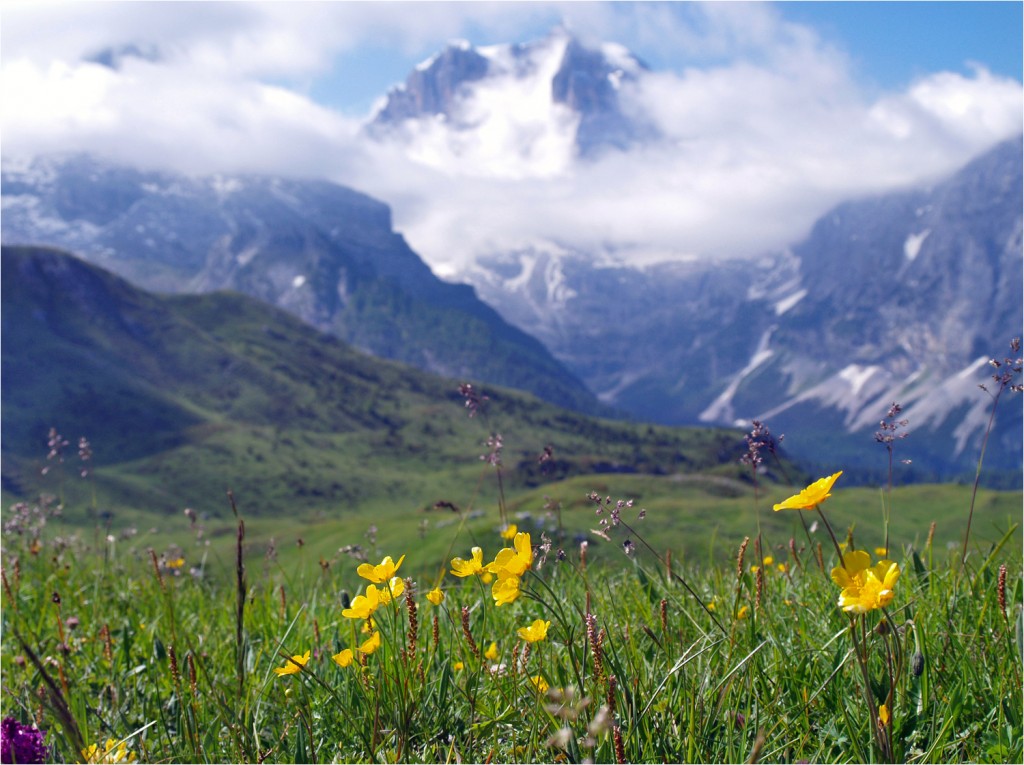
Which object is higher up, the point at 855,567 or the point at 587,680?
the point at 855,567

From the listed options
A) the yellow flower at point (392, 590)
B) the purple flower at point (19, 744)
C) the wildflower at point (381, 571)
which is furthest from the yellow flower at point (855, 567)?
the purple flower at point (19, 744)

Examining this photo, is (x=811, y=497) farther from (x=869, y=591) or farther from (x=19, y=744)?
(x=19, y=744)

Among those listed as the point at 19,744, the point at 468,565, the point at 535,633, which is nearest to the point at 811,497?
the point at 535,633

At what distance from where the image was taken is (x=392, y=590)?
3961 mm

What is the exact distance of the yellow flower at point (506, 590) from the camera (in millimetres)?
3198

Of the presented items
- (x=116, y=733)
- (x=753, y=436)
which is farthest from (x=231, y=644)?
(x=753, y=436)

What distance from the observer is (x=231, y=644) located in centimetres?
624

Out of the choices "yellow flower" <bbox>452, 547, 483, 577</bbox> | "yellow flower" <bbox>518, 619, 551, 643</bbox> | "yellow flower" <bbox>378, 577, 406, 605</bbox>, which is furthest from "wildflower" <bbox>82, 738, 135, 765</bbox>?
"yellow flower" <bbox>518, 619, 551, 643</bbox>

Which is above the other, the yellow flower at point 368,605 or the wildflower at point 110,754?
the yellow flower at point 368,605

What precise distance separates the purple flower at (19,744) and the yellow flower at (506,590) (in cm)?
263

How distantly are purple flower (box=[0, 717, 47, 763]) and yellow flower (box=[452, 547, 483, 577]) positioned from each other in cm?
232

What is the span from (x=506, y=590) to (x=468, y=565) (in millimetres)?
620

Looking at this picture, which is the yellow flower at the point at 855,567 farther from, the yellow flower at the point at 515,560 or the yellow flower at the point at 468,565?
the yellow flower at the point at 468,565

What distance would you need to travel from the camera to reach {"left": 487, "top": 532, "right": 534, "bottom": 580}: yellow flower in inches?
125
